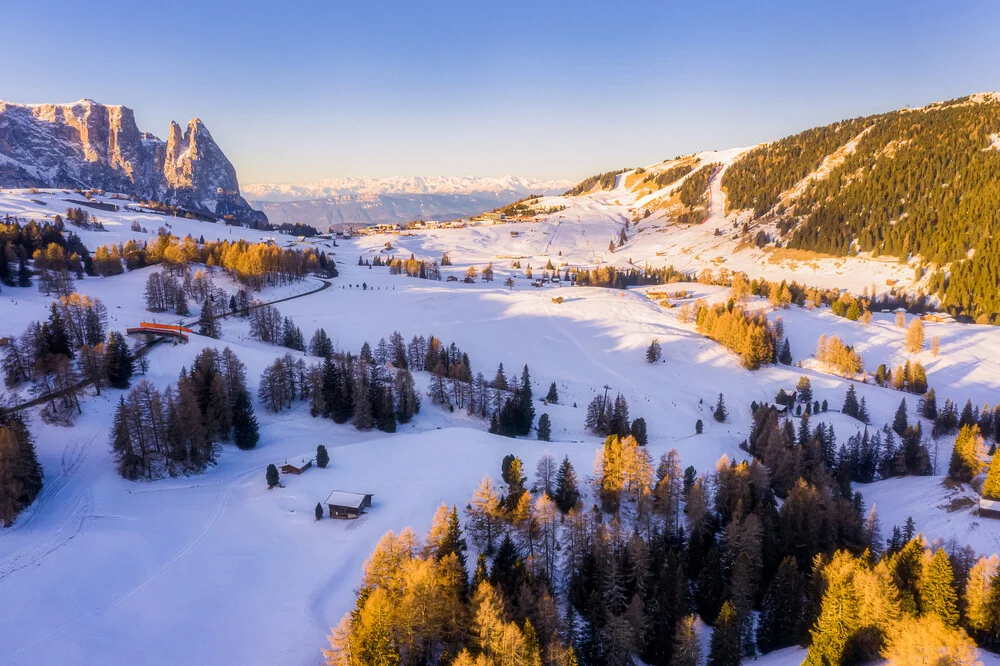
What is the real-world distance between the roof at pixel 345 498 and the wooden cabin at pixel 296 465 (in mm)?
7203

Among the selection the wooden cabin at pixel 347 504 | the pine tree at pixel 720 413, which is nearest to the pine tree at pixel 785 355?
the pine tree at pixel 720 413

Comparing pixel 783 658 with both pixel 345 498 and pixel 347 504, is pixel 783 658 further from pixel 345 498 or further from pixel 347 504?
pixel 345 498

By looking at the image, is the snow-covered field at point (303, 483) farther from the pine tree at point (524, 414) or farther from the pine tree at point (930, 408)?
the pine tree at point (524, 414)

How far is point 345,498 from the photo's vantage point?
43938 mm

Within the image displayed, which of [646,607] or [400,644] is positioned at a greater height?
[400,644]

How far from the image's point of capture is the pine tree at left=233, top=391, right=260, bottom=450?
189 feet

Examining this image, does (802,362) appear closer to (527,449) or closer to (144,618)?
(527,449)

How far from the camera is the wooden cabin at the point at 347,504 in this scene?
42875 mm

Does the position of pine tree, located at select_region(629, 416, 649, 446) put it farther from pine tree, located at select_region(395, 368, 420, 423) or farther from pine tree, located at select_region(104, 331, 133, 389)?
pine tree, located at select_region(104, 331, 133, 389)

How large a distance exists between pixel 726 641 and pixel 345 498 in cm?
2986

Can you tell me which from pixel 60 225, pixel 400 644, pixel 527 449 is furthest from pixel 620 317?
pixel 60 225

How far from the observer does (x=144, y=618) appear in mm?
31609

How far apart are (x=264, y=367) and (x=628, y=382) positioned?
60251 mm

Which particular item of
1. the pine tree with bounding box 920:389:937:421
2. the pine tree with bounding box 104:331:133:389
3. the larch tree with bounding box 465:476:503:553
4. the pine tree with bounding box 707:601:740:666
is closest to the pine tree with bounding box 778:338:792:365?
the pine tree with bounding box 920:389:937:421
